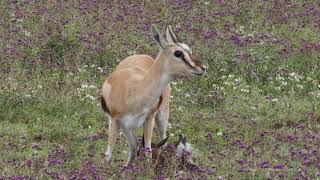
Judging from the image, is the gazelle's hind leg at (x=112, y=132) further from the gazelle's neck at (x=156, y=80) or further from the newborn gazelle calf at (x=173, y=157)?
the newborn gazelle calf at (x=173, y=157)

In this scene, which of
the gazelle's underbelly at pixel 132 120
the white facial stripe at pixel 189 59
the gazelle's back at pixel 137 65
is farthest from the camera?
the gazelle's back at pixel 137 65

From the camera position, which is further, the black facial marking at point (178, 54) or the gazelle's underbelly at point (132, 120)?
the gazelle's underbelly at point (132, 120)

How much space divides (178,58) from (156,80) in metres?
0.35

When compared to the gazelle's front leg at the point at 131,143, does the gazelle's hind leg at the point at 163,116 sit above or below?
above

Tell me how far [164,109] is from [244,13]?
663cm

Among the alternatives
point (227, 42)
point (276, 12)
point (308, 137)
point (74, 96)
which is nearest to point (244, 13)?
point (276, 12)

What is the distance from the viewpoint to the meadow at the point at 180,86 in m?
8.66

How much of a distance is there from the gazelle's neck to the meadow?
75 cm

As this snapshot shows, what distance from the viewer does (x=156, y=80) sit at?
8.66 metres

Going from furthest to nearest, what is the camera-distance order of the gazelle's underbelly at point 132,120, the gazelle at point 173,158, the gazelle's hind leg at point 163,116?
the gazelle's hind leg at point 163,116, the gazelle's underbelly at point 132,120, the gazelle at point 173,158

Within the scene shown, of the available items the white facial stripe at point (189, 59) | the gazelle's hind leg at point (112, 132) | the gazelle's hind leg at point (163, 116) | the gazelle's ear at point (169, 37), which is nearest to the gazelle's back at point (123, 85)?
the gazelle's hind leg at point (112, 132)

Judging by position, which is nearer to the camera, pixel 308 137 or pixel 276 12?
pixel 308 137

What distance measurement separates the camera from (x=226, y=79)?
12.5 m

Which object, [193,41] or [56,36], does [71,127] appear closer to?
[56,36]
